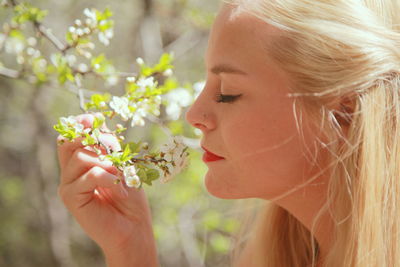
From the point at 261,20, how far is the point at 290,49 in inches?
4.2

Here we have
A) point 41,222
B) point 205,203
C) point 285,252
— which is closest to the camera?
point 285,252

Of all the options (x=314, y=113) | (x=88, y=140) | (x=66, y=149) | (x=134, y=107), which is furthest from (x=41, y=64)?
(x=314, y=113)

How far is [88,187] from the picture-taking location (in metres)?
1.51

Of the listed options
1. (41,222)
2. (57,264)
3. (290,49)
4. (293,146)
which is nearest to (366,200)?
(293,146)

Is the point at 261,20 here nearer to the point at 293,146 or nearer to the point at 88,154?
the point at 293,146

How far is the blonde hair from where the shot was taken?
1.31 meters

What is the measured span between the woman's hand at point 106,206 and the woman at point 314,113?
0.11 meters

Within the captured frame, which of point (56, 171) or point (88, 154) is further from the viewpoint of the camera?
point (56, 171)

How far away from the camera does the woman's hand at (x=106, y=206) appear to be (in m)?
1.51

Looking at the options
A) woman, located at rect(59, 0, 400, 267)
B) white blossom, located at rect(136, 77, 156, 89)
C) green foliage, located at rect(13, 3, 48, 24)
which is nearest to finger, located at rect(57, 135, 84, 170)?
woman, located at rect(59, 0, 400, 267)

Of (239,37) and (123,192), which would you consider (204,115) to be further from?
(123,192)

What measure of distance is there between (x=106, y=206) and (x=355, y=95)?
0.74m

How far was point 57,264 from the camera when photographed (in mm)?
4617

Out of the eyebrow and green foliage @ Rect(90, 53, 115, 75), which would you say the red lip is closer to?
the eyebrow
